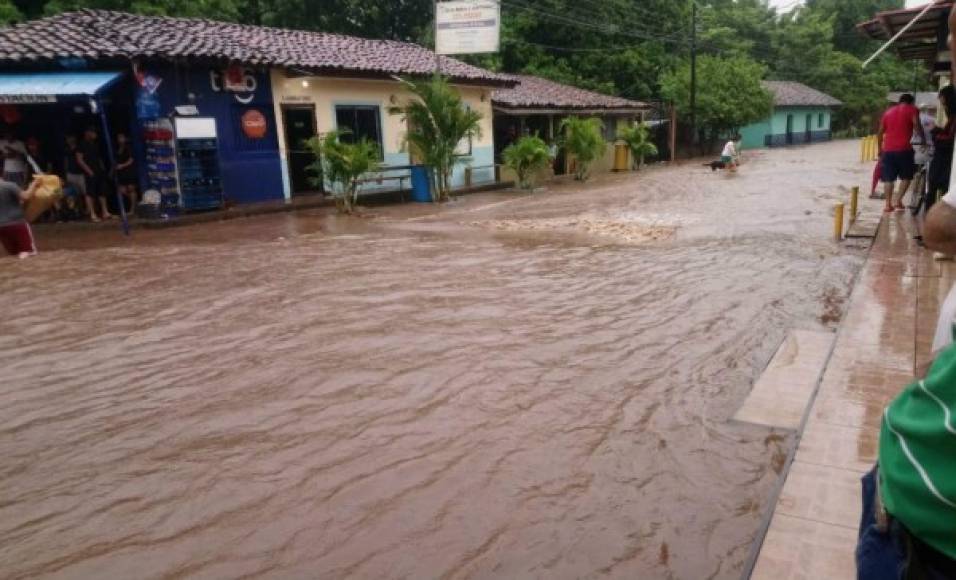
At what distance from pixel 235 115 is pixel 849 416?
14.4 m

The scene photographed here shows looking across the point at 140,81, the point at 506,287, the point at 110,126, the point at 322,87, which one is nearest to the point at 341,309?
the point at 506,287

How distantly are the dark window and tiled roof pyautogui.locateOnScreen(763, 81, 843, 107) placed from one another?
113 feet

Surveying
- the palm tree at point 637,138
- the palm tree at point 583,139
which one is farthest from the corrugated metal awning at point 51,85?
the palm tree at point 637,138

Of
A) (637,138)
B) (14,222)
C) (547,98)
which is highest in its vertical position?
(547,98)

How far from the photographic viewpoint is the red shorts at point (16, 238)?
10223 mm

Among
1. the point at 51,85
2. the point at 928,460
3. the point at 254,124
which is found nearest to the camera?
the point at 928,460

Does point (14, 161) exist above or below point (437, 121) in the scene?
below

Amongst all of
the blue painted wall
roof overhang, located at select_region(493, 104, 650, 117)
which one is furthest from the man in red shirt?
roof overhang, located at select_region(493, 104, 650, 117)

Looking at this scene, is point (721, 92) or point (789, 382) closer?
point (789, 382)

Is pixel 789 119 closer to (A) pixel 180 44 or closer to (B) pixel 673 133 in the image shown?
(B) pixel 673 133

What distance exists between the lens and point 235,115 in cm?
1567

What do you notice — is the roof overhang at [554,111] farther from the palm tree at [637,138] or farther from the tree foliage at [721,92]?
the tree foliage at [721,92]

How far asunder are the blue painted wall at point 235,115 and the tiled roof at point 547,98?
31.0ft

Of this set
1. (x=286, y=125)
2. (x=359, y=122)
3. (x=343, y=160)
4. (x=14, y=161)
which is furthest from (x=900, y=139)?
(x=14, y=161)
